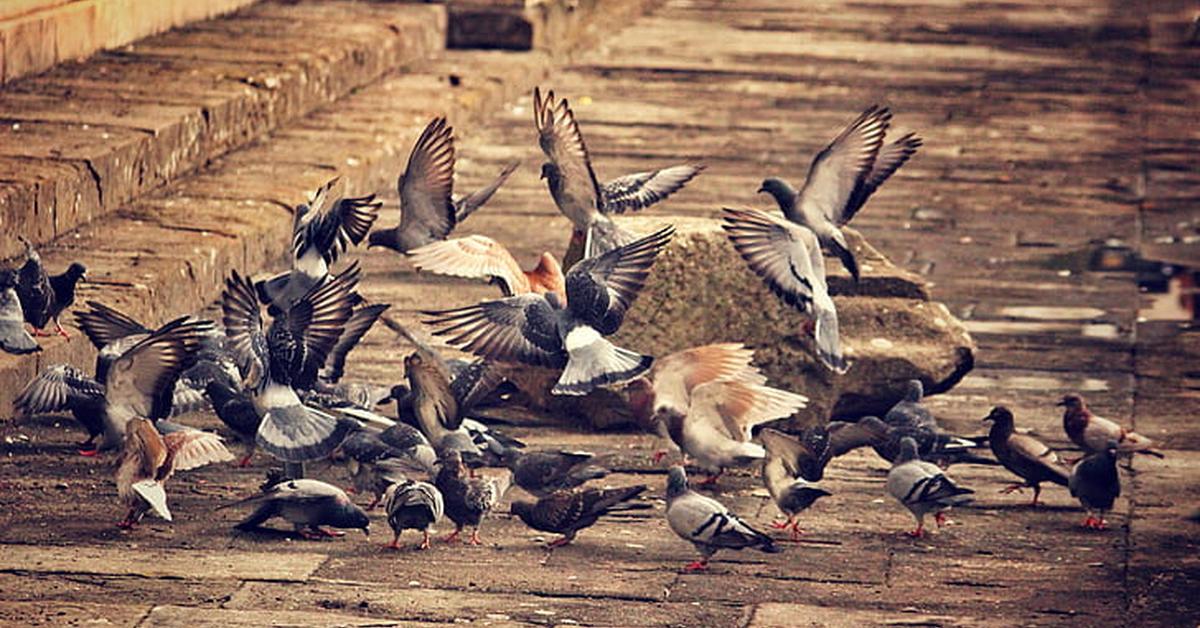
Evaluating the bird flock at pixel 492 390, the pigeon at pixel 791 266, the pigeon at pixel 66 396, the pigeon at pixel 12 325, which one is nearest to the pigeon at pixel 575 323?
the bird flock at pixel 492 390

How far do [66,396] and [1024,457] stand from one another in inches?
97.9

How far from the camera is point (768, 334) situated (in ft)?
23.9

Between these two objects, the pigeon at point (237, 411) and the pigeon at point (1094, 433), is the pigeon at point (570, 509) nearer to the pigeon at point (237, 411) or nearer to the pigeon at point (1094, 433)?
the pigeon at point (237, 411)

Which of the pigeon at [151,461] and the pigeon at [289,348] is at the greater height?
the pigeon at [289,348]

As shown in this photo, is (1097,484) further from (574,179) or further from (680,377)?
(574,179)

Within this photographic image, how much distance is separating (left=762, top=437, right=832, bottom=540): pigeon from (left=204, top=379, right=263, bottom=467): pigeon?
1.32 metres

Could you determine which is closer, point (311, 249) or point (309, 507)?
point (309, 507)

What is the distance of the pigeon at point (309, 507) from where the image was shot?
584 centimetres

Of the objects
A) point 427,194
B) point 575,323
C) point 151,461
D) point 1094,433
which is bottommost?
point 1094,433

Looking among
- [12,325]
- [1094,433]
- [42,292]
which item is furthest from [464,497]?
[1094,433]

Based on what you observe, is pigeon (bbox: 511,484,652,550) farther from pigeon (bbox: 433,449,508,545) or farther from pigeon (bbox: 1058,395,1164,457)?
pigeon (bbox: 1058,395,1164,457)

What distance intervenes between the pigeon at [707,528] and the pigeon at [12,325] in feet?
6.67

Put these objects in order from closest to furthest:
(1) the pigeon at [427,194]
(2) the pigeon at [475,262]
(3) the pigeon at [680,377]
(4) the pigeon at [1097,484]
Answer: (4) the pigeon at [1097,484] → (3) the pigeon at [680,377] → (2) the pigeon at [475,262] → (1) the pigeon at [427,194]

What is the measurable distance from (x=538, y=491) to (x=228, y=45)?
18.9 feet
